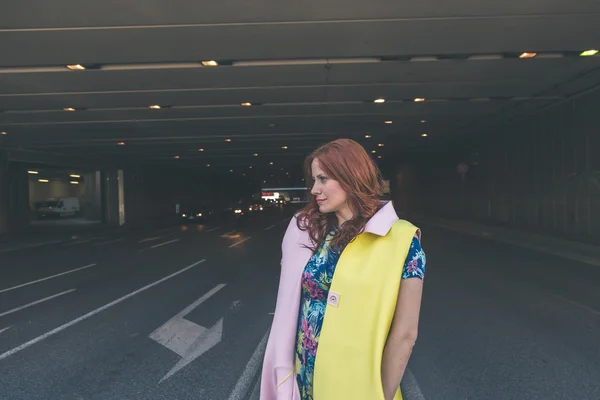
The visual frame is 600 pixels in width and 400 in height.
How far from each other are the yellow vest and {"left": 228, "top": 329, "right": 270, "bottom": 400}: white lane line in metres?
2.81

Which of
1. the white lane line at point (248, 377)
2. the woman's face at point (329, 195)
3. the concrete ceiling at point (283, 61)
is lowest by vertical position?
the white lane line at point (248, 377)

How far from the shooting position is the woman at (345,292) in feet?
5.53

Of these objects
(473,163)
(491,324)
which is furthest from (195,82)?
(473,163)

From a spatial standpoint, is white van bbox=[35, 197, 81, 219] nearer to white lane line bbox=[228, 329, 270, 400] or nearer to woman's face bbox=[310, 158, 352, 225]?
white lane line bbox=[228, 329, 270, 400]

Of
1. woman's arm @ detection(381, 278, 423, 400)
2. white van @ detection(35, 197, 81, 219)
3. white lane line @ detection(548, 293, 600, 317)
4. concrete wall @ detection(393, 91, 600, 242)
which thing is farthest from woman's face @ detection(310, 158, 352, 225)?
white van @ detection(35, 197, 81, 219)

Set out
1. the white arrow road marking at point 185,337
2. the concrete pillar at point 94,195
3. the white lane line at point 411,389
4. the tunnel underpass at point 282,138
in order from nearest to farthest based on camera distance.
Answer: the white lane line at point 411,389
the tunnel underpass at point 282,138
the white arrow road marking at point 185,337
the concrete pillar at point 94,195

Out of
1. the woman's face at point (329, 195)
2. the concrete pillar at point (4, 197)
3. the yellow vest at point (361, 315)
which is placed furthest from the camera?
the concrete pillar at point (4, 197)

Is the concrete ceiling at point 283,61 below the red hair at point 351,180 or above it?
above

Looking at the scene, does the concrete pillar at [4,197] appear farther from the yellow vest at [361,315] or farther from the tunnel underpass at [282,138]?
the yellow vest at [361,315]

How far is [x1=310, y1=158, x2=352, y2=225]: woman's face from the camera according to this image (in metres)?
1.98

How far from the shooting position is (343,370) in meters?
1.73

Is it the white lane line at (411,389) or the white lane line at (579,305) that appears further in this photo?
the white lane line at (579,305)

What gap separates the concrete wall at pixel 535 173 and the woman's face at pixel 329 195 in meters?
16.1

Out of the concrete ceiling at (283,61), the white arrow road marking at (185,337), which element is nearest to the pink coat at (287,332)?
the white arrow road marking at (185,337)
